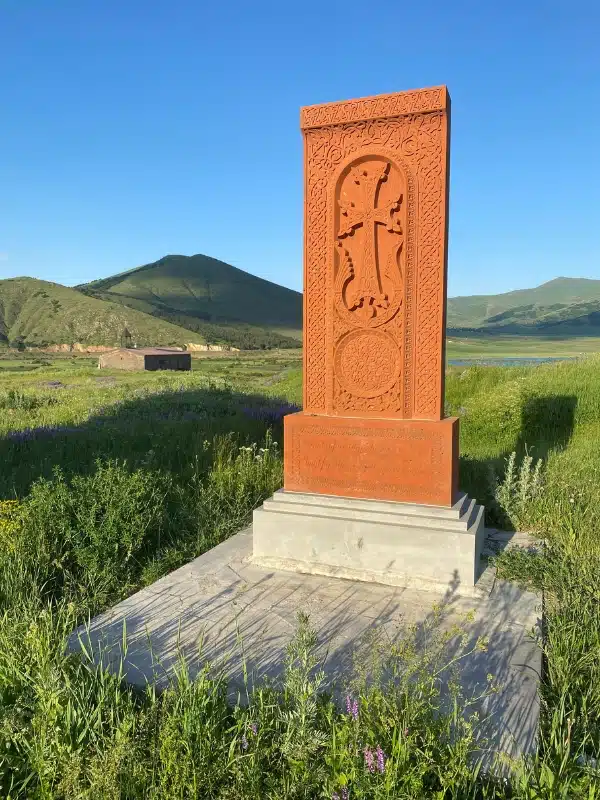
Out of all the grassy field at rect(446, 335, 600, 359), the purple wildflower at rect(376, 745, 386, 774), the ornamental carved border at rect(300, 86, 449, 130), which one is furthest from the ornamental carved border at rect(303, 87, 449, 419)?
the grassy field at rect(446, 335, 600, 359)

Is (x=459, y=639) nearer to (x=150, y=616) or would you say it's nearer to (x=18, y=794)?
(x=150, y=616)

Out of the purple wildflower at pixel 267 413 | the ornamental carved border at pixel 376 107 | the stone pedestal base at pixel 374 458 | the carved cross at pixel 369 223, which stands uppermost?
the ornamental carved border at pixel 376 107

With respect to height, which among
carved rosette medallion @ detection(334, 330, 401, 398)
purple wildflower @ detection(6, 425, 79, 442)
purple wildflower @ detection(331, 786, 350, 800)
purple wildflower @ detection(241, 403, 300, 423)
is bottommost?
purple wildflower @ detection(331, 786, 350, 800)

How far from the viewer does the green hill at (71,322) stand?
10294cm

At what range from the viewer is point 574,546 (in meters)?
4.28

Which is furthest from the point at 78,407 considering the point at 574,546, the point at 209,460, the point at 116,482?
the point at 574,546

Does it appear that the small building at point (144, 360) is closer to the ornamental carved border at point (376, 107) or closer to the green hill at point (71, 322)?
the green hill at point (71, 322)

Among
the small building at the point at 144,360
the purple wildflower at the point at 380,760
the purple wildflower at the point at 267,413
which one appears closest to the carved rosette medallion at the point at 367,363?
the purple wildflower at the point at 380,760

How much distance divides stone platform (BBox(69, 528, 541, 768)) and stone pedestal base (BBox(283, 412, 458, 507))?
69 centimetres

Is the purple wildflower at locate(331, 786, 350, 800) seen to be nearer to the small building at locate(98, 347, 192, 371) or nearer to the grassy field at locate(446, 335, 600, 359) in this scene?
the grassy field at locate(446, 335, 600, 359)

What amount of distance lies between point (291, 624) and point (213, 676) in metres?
0.74

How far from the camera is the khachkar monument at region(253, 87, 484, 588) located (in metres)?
3.92

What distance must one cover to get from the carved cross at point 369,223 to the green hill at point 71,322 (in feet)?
327

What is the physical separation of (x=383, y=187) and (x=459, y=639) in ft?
10.3
